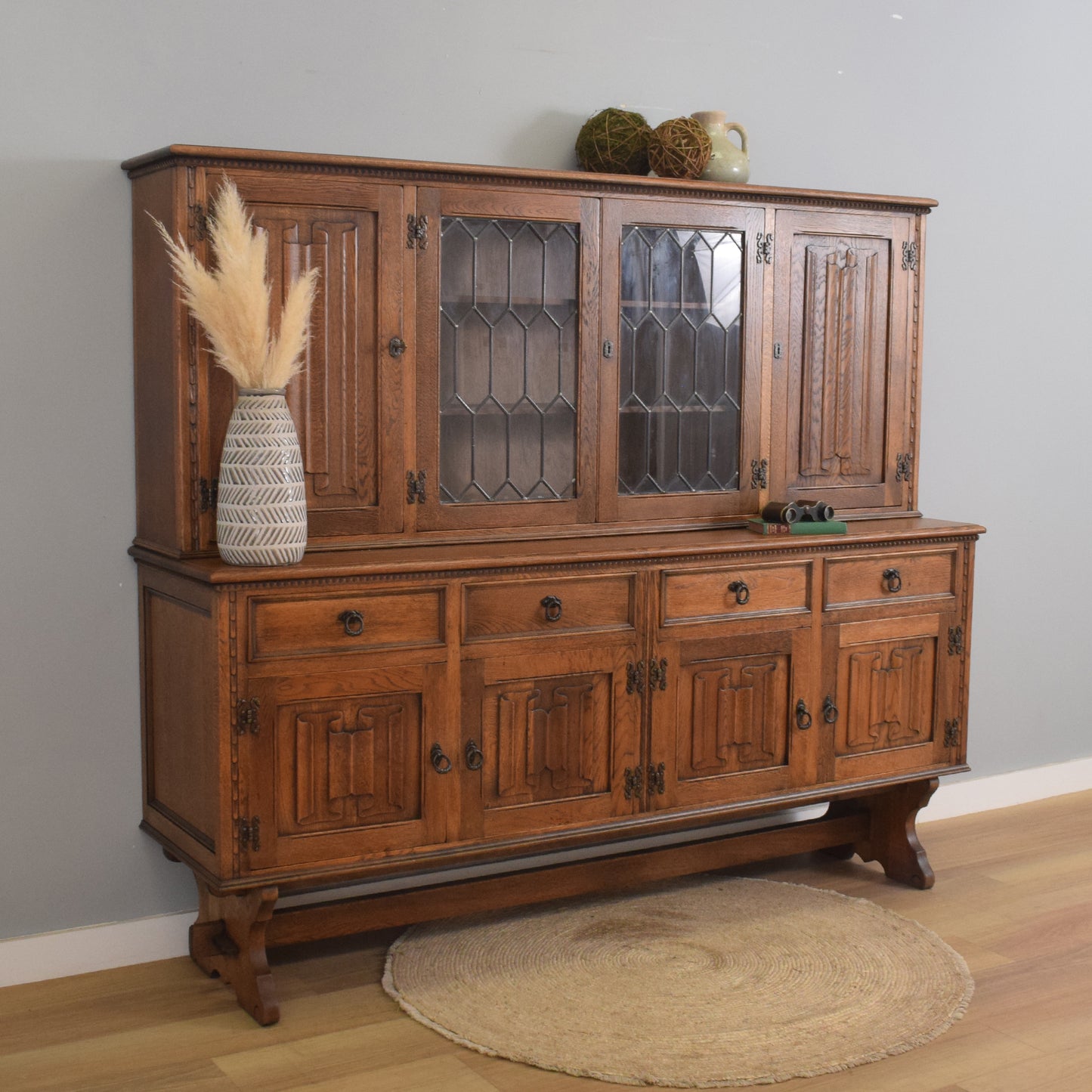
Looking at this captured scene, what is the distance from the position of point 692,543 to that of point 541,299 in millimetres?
680

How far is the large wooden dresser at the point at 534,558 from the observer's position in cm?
284

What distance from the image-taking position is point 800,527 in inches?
135

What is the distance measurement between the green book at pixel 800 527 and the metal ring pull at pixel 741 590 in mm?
161

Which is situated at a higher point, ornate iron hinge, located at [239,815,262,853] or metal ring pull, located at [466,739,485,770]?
metal ring pull, located at [466,739,485,770]

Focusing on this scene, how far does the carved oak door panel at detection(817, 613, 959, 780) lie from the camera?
11.4 ft

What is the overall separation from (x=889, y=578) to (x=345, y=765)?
4.98 feet

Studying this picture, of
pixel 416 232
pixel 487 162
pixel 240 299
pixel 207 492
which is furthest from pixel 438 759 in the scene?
pixel 487 162

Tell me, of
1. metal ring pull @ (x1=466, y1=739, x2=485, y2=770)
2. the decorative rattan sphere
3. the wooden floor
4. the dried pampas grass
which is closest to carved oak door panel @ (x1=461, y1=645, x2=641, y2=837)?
metal ring pull @ (x1=466, y1=739, x2=485, y2=770)

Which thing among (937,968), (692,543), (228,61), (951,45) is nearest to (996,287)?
(951,45)

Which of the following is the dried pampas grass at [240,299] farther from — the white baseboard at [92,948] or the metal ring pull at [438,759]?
the white baseboard at [92,948]

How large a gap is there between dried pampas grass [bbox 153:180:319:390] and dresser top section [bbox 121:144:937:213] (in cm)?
10

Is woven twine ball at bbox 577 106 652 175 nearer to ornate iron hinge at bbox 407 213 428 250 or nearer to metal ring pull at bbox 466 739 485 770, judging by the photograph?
ornate iron hinge at bbox 407 213 428 250

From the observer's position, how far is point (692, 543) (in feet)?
10.6

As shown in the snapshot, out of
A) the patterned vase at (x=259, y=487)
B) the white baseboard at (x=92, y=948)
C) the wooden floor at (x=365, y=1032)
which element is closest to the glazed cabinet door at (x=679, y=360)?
Result: the patterned vase at (x=259, y=487)
